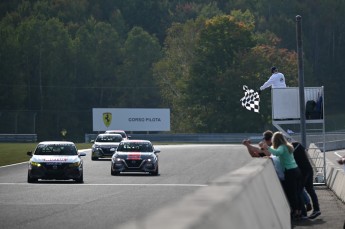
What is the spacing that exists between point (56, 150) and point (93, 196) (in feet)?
28.0

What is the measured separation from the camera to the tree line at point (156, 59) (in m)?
109

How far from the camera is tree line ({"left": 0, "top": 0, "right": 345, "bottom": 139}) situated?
358ft

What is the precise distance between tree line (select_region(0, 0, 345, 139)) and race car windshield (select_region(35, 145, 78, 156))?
72089 mm

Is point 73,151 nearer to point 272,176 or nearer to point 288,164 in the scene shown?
point 288,164

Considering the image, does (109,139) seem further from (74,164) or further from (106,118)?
(106,118)

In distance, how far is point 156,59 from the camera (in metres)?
131

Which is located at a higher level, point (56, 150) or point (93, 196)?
point (56, 150)

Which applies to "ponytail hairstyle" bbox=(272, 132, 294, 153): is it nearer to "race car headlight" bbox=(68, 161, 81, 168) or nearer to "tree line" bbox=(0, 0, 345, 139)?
"race car headlight" bbox=(68, 161, 81, 168)

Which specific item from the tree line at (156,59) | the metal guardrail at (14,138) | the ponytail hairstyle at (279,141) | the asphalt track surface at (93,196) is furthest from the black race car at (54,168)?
the tree line at (156,59)

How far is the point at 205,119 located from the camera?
A: 11075 centimetres

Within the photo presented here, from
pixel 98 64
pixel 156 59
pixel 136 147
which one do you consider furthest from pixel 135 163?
pixel 156 59

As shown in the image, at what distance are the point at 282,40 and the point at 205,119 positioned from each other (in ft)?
96.6

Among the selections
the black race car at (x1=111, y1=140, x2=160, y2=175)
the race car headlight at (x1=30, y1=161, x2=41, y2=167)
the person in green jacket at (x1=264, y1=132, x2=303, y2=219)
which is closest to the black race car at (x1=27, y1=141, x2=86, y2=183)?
the race car headlight at (x1=30, y1=161, x2=41, y2=167)

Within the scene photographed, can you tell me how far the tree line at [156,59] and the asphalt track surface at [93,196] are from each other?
6305cm
